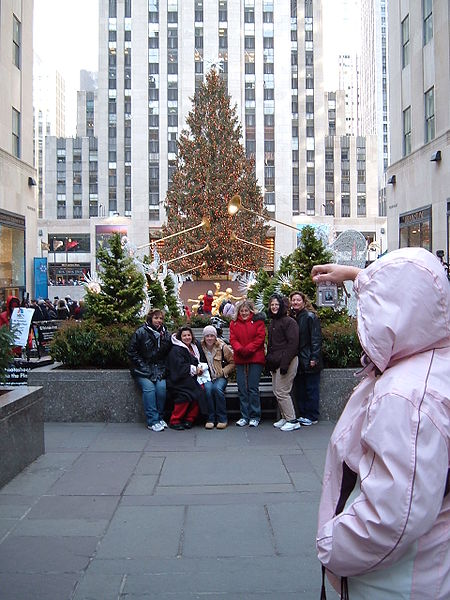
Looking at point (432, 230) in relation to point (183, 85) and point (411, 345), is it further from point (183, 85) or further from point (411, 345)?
point (183, 85)

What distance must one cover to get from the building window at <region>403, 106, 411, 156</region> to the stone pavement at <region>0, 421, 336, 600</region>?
72.0ft

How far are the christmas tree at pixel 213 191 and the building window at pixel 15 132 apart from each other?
46.2 ft

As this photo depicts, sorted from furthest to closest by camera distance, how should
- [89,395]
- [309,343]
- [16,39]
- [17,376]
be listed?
[16,39] → [17,376] → [89,395] → [309,343]

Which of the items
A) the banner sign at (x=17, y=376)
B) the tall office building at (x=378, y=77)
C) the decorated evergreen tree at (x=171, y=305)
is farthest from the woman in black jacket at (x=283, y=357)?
the tall office building at (x=378, y=77)

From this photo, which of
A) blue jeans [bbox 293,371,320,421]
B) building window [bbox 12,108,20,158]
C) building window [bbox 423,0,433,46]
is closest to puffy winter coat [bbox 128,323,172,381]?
blue jeans [bbox 293,371,320,421]

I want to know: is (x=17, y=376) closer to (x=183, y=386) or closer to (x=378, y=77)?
(x=183, y=386)

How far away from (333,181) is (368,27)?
7643 centimetres

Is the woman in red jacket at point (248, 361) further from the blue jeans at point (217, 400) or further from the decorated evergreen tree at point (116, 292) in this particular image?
the decorated evergreen tree at point (116, 292)

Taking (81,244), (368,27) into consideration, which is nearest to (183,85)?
(81,244)

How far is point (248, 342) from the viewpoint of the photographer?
903cm

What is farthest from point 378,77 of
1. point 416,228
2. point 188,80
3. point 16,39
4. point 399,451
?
point 399,451

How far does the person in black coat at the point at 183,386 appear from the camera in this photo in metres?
8.85

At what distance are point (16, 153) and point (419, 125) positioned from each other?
17.9 m

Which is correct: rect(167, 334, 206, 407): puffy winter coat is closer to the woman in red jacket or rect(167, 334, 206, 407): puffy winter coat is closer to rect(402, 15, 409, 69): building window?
the woman in red jacket
